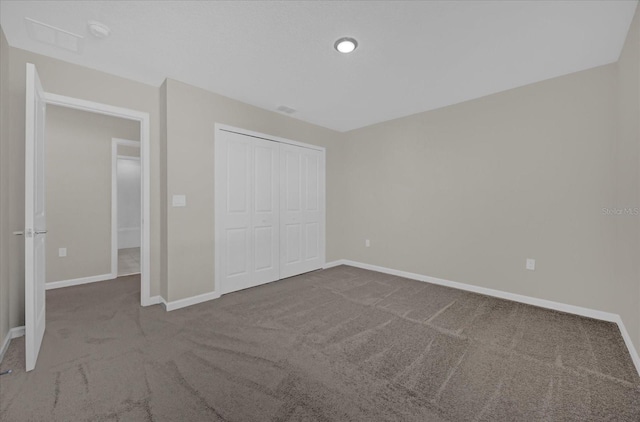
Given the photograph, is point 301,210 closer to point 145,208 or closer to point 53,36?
point 145,208

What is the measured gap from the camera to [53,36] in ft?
7.09

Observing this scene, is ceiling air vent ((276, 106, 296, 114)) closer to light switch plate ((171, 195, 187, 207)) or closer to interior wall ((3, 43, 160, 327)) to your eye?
interior wall ((3, 43, 160, 327))

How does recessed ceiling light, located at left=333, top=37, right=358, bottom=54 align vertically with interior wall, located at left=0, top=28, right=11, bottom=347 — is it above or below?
above

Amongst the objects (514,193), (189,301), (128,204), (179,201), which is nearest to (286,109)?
(179,201)

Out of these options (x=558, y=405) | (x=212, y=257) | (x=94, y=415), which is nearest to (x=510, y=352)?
(x=558, y=405)

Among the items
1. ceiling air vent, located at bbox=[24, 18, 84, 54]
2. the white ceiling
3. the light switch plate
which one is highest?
the white ceiling

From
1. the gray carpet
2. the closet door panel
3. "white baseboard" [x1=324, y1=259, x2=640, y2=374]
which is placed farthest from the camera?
the closet door panel

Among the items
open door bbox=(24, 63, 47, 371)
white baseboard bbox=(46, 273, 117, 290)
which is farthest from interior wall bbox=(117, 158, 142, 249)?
open door bbox=(24, 63, 47, 371)

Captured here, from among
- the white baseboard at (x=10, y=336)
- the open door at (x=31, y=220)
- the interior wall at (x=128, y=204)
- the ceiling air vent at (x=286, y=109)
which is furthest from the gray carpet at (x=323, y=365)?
the interior wall at (x=128, y=204)

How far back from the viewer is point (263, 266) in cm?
387

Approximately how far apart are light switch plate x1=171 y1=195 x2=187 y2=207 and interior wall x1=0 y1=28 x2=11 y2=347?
1221mm

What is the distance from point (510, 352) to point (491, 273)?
145cm

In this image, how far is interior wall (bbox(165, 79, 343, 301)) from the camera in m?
2.94

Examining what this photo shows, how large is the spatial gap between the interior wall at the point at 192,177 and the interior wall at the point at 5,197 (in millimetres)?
1162
